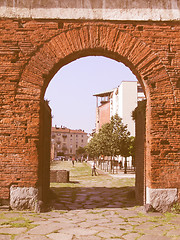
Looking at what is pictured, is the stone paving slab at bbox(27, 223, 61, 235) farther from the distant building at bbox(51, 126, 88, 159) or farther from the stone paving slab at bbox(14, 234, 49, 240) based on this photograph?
the distant building at bbox(51, 126, 88, 159)

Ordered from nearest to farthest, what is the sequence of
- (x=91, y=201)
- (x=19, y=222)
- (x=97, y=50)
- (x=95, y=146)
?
(x=19, y=222) → (x=97, y=50) → (x=91, y=201) → (x=95, y=146)

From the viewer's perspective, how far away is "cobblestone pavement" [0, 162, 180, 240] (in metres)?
4.72

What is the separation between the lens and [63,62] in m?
7.33

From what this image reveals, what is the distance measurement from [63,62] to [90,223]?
3.95 meters

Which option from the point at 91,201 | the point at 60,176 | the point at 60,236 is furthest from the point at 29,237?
the point at 60,176

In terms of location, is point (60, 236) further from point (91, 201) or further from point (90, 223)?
point (91, 201)

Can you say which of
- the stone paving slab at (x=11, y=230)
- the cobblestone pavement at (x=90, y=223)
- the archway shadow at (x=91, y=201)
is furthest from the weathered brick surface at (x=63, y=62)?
the stone paving slab at (x=11, y=230)

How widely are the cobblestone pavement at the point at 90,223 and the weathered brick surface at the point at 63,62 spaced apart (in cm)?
Result: 85

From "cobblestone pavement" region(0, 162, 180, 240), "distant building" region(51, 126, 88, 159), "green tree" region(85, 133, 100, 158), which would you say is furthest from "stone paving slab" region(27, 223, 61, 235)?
"distant building" region(51, 126, 88, 159)

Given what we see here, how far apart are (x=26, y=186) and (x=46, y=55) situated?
124 inches

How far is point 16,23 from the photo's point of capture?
707 cm

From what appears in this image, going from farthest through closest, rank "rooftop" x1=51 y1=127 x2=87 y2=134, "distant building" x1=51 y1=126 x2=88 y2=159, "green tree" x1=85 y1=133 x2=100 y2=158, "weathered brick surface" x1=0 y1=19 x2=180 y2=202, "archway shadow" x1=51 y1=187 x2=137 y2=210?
"rooftop" x1=51 y1=127 x2=87 y2=134 < "distant building" x1=51 y1=126 x2=88 y2=159 < "green tree" x1=85 y1=133 x2=100 y2=158 < "archway shadow" x1=51 y1=187 x2=137 y2=210 < "weathered brick surface" x1=0 y1=19 x2=180 y2=202

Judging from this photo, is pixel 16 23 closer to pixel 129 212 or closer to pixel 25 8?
pixel 25 8

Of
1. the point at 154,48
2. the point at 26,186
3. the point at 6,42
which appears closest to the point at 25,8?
the point at 6,42
